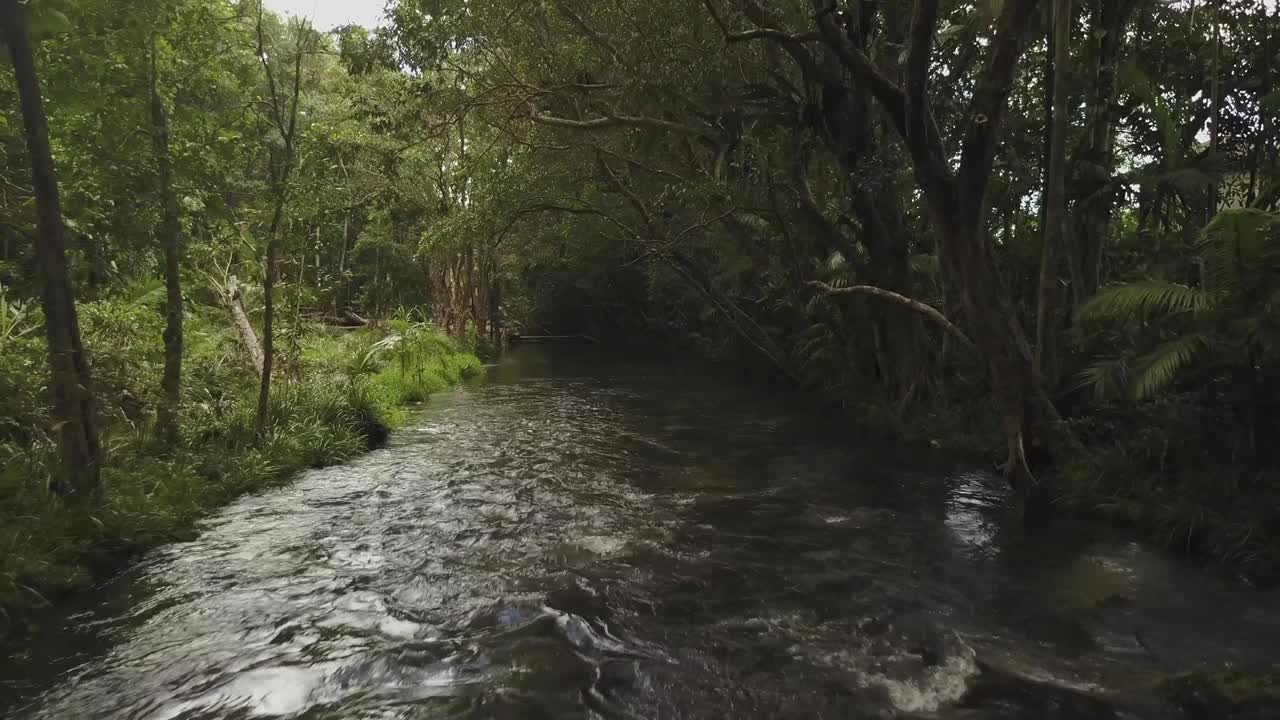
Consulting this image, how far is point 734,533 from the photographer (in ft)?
25.1

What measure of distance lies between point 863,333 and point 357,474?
9.84 meters

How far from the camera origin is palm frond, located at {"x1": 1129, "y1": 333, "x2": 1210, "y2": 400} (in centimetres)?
685

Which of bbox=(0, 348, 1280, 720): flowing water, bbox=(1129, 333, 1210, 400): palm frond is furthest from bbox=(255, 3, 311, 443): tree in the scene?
bbox=(1129, 333, 1210, 400): palm frond

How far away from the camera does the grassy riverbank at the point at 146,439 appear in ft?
19.9

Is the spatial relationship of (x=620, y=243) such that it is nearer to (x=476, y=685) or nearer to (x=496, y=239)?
(x=496, y=239)

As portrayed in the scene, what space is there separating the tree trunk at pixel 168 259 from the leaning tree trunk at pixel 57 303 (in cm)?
176

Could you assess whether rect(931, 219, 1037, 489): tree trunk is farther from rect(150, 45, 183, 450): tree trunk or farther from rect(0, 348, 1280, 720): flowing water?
rect(150, 45, 183, 450): tree trunk

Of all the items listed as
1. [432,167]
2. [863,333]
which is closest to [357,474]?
[863,333]

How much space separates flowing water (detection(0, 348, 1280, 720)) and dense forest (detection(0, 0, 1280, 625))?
930 mm

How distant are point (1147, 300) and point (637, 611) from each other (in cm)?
591

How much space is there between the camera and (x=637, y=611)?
18.9 feet


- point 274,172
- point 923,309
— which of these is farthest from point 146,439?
point 923,309

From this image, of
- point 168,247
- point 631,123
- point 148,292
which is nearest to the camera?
point 168,247

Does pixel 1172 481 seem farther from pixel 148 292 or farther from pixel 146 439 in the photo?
pixel 148 292
